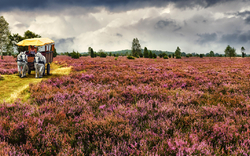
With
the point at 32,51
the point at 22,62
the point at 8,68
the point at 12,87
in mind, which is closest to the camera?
the point at 12,87

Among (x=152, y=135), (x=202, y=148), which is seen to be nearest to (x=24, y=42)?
(x=152, y=135)

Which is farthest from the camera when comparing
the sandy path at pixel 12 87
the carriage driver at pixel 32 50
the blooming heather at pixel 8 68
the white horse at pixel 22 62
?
the blooming heather at pixel 8 68

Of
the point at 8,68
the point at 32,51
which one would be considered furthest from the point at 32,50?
the point at 8,68

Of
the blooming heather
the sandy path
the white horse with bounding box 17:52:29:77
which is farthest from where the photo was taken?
the blooming heather

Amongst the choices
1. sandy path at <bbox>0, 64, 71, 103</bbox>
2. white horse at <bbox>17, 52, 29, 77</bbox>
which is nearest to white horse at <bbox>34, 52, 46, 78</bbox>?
sandy path at <bbox>0, 64, 71, 103</bbox>

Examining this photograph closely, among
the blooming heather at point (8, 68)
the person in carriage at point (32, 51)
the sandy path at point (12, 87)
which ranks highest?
the person in carriage at point (32, 51)

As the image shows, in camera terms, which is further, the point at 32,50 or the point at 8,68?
the point at 8,68

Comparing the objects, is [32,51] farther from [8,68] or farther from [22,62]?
[8,68]

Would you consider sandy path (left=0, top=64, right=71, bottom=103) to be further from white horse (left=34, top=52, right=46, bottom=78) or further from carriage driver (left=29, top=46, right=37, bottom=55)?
carriage driver (left=29, top=46, right=37, bottom=55)

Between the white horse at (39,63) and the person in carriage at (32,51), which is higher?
the person in carriage at (32,51)

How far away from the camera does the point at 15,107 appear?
3.77 meters

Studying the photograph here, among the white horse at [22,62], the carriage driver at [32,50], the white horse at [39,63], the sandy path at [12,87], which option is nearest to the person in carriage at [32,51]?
the carriage driver at [32,50]

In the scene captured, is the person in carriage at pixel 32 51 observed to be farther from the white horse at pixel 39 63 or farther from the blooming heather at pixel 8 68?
the blooming heather at pixel 8 68

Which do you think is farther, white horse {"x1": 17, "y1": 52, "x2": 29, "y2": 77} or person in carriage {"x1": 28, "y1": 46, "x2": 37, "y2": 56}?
person in carriage {"x1": 28, "y1": 46, "x2": 37, "y2": 56}
